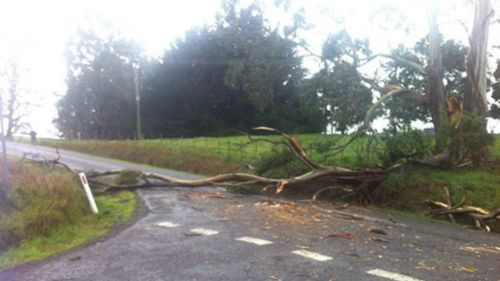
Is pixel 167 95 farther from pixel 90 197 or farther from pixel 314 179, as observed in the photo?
pixel 90 197

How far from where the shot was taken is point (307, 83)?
19.3 m

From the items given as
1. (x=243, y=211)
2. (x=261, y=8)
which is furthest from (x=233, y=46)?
(x=243, y=211)

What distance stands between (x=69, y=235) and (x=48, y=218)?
55cm

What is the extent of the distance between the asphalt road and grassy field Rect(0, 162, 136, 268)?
64cm

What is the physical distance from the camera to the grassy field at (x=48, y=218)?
29.5ft

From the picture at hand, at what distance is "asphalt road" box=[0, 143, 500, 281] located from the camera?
712 cm

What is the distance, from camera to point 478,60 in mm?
16438

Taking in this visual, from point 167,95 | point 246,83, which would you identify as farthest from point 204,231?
point 167,95

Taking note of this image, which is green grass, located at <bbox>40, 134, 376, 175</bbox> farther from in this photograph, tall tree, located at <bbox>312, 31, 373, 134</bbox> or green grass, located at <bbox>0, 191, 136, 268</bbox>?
green grass, located at <bbox>0, 191, 136, 268</bbox>

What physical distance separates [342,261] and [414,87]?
12793mm

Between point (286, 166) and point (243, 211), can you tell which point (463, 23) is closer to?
point (286, 166)

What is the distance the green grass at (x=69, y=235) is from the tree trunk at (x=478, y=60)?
1028cm

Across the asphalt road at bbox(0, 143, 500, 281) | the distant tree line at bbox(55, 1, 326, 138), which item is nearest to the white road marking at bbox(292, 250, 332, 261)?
the asphalt road at bbox(0, 143, 500, 281)

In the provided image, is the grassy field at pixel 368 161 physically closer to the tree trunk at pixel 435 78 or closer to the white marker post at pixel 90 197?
the tree trunk at pixel 435 78
